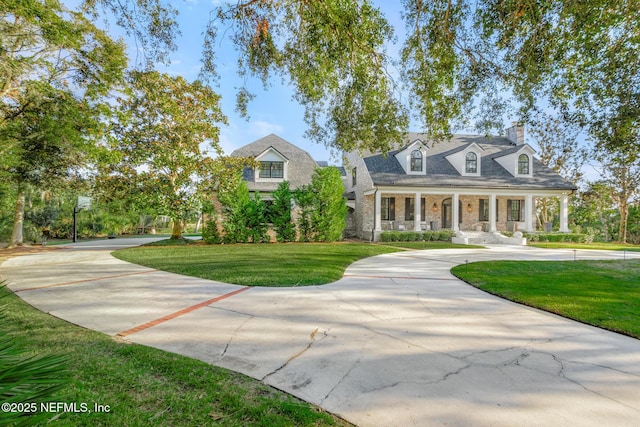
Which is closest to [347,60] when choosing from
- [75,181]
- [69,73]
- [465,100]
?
[465,100]

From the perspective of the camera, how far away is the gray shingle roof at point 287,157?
19.4 m

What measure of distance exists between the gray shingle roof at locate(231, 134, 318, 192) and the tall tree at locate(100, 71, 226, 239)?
4.71m

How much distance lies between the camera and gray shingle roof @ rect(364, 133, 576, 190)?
19.2 m

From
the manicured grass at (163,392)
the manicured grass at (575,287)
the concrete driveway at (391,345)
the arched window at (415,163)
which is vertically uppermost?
the arched window at (415,163)

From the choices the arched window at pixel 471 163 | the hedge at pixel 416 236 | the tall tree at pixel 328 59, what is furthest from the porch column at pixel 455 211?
the tall tree at pixel 328 59

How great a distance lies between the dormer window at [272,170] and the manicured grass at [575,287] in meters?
13.7

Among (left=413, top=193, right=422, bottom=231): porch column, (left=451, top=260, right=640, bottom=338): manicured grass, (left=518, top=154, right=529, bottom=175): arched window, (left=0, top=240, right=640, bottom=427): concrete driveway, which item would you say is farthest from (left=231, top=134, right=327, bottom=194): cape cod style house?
(left=518, top=154, right=529, bottom=175): arched window

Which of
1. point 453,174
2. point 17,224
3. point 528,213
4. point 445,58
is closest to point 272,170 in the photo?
point 453,174

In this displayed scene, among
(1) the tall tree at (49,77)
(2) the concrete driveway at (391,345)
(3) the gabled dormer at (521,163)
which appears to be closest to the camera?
(2) the concrete driveway at (391,345)

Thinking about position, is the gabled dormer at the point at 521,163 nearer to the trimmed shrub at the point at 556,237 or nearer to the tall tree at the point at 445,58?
the trimmed shrub at the point at 556,237

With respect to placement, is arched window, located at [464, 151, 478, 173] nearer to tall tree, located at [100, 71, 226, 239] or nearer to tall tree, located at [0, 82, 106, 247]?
tall tree, located at [100, 71, 226, 239]

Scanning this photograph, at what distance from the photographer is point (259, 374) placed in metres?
2.64

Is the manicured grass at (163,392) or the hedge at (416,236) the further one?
the hedge at (416,236)

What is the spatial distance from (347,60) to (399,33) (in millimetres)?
1425
